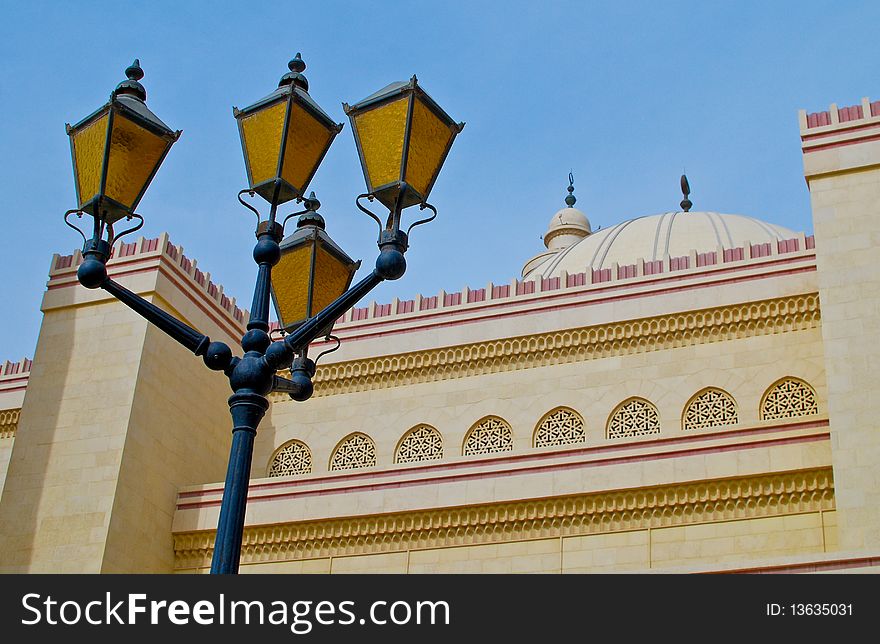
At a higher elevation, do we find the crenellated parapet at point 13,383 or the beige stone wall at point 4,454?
the crenellated parapet at point 13,383

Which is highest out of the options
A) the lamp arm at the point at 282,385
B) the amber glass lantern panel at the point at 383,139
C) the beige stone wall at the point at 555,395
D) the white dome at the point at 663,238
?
the white dome at the point at 663,238

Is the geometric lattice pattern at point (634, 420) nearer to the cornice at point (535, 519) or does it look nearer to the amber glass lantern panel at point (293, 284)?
the cornice at point (535, 519)

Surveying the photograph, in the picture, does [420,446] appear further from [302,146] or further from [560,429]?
[302,146]

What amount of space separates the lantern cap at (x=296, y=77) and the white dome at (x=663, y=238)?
1115 centimetres

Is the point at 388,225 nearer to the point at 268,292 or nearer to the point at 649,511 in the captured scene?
the point at 268,292

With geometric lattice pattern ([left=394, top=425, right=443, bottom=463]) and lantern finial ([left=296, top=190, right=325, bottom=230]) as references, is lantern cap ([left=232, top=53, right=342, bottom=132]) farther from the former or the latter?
geometric lattice pattern ([left=394, top=425, right=443, bottom=463])

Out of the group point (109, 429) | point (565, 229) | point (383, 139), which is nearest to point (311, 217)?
point (383, 139)

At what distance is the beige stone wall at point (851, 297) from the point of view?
948 cm

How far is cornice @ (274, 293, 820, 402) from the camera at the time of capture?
12.0 m

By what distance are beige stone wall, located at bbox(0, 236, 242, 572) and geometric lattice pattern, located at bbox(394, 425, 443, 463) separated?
6.75 feet

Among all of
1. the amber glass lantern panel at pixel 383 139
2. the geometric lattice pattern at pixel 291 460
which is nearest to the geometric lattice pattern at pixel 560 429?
the geometric lattice pattern at pixel 291 460

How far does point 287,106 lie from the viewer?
467 centimetres

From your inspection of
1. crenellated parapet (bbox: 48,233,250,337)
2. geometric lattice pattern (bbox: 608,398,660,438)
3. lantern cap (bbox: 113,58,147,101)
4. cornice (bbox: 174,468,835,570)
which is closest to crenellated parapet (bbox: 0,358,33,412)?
crenellated parapet (bbox: 48,233,250,337)
